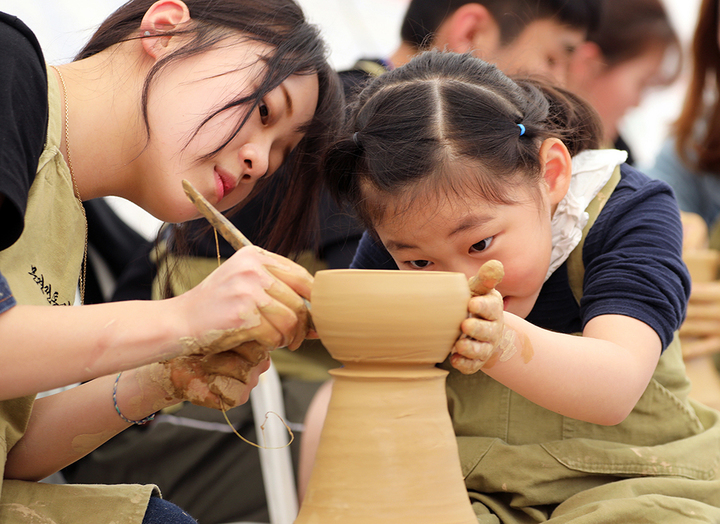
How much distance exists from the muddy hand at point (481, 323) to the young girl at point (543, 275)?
7 cm

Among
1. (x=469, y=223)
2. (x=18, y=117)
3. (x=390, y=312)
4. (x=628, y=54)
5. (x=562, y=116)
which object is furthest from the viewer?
(x=628, y=54)

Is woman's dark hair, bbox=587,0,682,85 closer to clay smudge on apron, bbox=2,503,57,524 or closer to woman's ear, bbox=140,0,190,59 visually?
woman's ear, bbox=140,0,190,59

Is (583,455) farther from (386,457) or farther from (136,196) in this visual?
(136,196)

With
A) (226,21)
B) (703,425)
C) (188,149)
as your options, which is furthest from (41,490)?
(703,425)

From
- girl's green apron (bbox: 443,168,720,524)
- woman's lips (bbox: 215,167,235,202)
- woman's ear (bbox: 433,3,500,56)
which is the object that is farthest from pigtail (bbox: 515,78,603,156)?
woman's ear (bbox: 433,3,500,56)

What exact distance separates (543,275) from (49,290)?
729mm

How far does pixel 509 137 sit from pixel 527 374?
1.20 feet

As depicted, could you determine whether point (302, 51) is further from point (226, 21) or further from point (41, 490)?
point (41, 490)

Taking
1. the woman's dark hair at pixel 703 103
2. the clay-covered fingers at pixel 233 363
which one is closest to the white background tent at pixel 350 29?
the woman's dark hair at pixel 703 103

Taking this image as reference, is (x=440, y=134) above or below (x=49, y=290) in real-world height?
above

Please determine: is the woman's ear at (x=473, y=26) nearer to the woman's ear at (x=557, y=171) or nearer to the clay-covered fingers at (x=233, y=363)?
the woman's ear at (x=557, y=171)

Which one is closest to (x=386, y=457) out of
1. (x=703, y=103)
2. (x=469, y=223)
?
(x=469, y=223)

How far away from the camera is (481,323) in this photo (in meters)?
0.73

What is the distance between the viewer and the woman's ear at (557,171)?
1.08m
